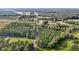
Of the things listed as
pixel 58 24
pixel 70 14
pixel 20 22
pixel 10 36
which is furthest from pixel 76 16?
pixel 10 36
